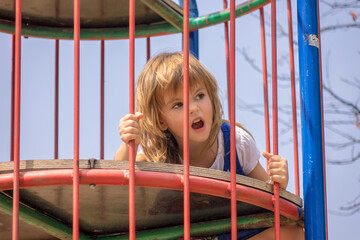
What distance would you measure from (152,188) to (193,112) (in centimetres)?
59

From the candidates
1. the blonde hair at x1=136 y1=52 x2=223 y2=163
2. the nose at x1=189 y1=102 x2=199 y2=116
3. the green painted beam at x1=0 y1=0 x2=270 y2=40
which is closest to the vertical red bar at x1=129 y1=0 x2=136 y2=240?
the nose at x1=189 y1=102 x2=199 y2=116

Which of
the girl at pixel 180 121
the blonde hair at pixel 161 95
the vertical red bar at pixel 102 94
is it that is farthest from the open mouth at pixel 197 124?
the vertical red bar at pixel 102 94

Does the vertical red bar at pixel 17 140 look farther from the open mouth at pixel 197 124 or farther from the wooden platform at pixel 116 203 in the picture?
the open mouth at pixel 197 124

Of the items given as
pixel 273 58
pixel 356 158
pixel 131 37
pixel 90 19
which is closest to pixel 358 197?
pixel 356 158

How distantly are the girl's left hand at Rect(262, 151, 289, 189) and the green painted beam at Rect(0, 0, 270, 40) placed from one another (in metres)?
0.95

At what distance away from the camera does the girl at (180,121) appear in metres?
2.60

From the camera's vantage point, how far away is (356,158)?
5.97 metres

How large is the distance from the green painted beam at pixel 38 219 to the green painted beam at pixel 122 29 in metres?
1.04

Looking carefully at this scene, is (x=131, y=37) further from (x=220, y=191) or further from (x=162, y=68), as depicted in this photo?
(x=162, y=68)

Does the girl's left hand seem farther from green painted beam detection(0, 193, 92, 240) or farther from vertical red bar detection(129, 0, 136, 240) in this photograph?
green painted beam detection(0, 193, 92, 240)

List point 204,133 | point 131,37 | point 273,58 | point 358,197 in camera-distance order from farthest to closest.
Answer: point 358,197, point 204,133, point 273,58, point 131,37

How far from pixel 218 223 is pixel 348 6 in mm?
4308

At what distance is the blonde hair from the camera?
2.62m

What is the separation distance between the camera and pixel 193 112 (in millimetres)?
2504
